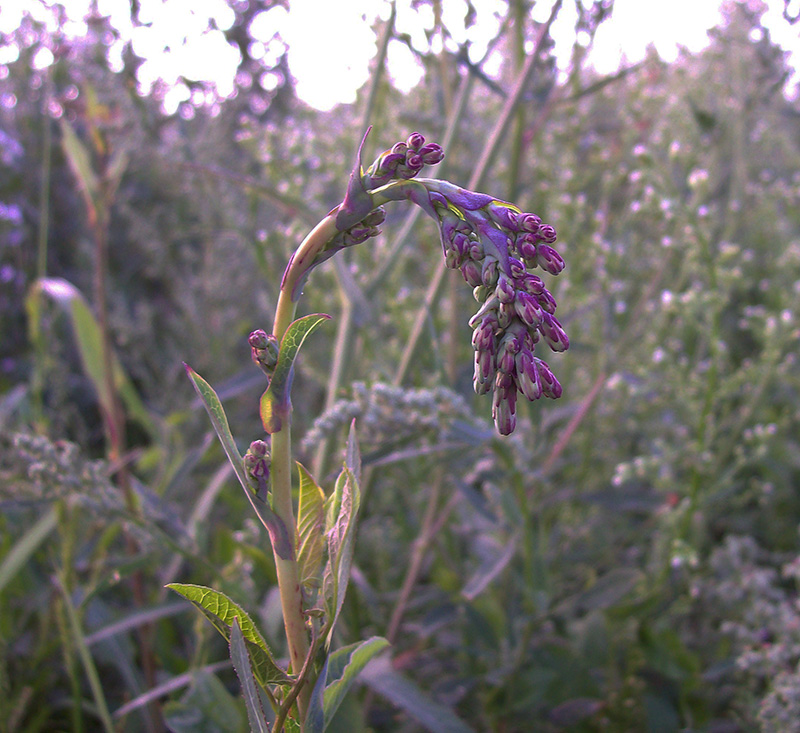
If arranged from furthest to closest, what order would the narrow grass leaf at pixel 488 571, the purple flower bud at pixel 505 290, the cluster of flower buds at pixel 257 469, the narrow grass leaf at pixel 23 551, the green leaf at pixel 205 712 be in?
1. the narrow grass leaf at pixel 23 551
2. the narrow grass leaf at pixel 488 571
3. the green leaf at pixel 205 712
4. the cluster of flower buds at pixel 257 469
5. the purple flower bud at pixel 505 290

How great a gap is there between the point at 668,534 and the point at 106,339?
1383 millimetres

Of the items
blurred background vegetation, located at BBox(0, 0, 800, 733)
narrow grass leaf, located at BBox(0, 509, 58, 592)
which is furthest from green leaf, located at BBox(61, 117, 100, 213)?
narrow grass leaf, located at BBox(0, 509, 58, 592)

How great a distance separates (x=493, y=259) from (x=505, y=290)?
34 mm

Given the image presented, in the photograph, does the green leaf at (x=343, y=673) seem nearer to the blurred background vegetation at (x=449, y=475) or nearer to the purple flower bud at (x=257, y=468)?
the purple flower bud at (x=257, y=468)

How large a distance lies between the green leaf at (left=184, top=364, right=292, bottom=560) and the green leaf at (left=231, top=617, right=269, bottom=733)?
0.24 ft

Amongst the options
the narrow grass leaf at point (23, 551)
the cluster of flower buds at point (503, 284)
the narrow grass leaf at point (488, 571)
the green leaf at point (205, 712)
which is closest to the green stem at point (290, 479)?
the cluster of flower buds at point (503, 284)

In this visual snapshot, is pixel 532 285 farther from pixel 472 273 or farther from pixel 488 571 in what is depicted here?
pixel 488 571

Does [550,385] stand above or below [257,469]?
above

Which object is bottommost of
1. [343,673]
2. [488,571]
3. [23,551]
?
[23,551]

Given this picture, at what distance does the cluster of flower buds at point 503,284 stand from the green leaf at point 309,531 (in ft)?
0.76

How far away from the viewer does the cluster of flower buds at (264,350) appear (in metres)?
0.54

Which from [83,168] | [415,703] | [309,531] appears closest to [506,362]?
[309,531]

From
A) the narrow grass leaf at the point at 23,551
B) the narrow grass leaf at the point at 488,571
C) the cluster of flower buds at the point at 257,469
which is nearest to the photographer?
the cluster of flower buds at the point at 257,469

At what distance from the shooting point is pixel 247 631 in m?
0.60
